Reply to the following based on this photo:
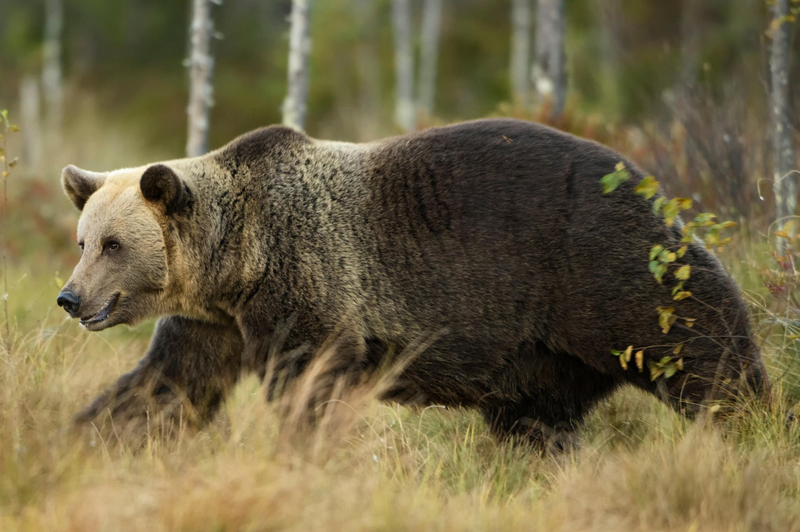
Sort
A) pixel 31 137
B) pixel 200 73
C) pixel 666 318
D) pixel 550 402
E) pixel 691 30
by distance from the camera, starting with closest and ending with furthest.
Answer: pixel 666 318
pixel 550 402
pixel 200 73
pixel 31 137
pixel 691 30

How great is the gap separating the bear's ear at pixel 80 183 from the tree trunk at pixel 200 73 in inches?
136

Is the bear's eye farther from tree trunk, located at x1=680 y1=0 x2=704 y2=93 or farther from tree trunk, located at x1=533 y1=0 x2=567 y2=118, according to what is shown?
tree trunk, located at x1=680 y1=0 x2=704 y2=93

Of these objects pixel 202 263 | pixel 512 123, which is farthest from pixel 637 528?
pixel 202 263

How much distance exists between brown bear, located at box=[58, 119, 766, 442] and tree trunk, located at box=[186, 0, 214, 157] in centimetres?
374

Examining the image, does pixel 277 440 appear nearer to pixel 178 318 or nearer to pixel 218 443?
pixel 218 443

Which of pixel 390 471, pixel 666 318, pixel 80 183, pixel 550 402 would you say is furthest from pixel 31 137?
pixel 666 318

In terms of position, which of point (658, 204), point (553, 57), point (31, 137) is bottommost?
point (31, 137)

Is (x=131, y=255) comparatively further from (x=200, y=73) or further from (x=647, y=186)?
(x=200, y=73)

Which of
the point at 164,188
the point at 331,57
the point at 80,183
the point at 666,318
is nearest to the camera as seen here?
the point at 666,318

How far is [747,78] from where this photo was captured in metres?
11.8

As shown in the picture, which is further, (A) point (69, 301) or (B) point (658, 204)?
(A) point (69, 301)

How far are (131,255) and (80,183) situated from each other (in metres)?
0.62

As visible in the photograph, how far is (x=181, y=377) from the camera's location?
197 inches

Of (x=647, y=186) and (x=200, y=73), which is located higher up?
(x=647, y=186)
